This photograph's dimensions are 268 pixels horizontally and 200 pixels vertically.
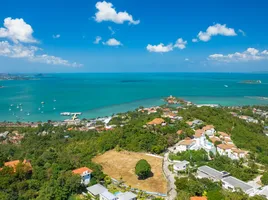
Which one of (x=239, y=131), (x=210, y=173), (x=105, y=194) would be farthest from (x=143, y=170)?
(x=239, y=131)

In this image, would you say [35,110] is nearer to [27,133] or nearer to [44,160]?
[27,133]

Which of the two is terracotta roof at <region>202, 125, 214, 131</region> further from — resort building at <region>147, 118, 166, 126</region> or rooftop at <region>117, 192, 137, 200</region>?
rooftop at <region>117, 192, 137, 200</region>

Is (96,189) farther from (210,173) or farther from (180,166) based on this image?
(210,173)

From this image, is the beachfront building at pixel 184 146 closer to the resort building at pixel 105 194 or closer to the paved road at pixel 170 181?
the paved road at pixel 170 181

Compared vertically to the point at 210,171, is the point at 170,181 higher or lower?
lower

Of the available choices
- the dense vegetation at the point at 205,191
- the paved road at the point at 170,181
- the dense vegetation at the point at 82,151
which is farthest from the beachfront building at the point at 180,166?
the dense vegetation at the point at 205,191

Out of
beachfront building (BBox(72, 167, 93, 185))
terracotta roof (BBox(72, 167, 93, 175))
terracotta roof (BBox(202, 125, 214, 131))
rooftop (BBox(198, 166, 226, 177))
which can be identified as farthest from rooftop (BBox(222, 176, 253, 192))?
terracotta roof (BBox(202, 125, 214, 131))
